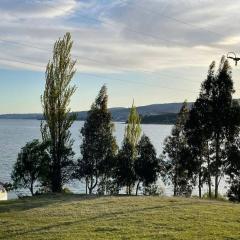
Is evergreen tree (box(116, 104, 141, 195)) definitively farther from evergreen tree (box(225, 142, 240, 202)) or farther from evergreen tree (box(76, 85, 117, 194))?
evergreen tree (box(225, 142, 240, 202))

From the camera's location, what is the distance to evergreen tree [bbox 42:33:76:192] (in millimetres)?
53000

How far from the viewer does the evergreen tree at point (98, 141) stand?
201ft

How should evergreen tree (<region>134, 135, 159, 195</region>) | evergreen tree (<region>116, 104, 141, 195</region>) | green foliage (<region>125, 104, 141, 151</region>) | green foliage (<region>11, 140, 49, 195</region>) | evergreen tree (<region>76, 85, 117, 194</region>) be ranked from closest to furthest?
green foliage (<region>11, 140, 49, 195</region>) < evergreen tree (<region>134, 135, 159, 195</region>) < evergreen tree (<region>116, 104, 141, 195</region>) < evergreen tree (<region>76, 85, 117, 194</region>) < green foliage (<region>125, 104, 141, 151</region>)

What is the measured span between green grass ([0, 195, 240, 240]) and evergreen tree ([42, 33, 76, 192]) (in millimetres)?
17754

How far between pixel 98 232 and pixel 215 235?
5462 mm

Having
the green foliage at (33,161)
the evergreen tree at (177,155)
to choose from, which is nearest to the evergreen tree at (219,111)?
the evergreen tree at (177,155)

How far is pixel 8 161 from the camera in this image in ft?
352

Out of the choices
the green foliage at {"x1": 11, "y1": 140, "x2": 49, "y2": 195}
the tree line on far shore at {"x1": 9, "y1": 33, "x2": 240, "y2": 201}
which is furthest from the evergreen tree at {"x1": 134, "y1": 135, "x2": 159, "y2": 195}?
the green foliage at {"x1": 11, "y1": 140, "x2": 49, "y2": 195}

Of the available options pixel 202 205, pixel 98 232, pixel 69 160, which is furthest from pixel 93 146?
pixel 98 232

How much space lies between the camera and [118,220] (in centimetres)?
2675

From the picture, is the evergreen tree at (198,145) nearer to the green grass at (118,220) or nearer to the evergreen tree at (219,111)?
the evergreen tree at (219,111)

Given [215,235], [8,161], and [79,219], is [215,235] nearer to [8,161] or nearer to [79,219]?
[79,219]

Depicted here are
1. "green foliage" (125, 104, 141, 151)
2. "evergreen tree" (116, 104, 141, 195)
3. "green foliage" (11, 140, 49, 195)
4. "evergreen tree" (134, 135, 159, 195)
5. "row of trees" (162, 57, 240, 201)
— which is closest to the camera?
"green foliage" (11, 140, 49, 195)

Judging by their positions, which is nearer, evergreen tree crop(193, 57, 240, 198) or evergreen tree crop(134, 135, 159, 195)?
evergreen tree crop(193, 57, 240, 198)
